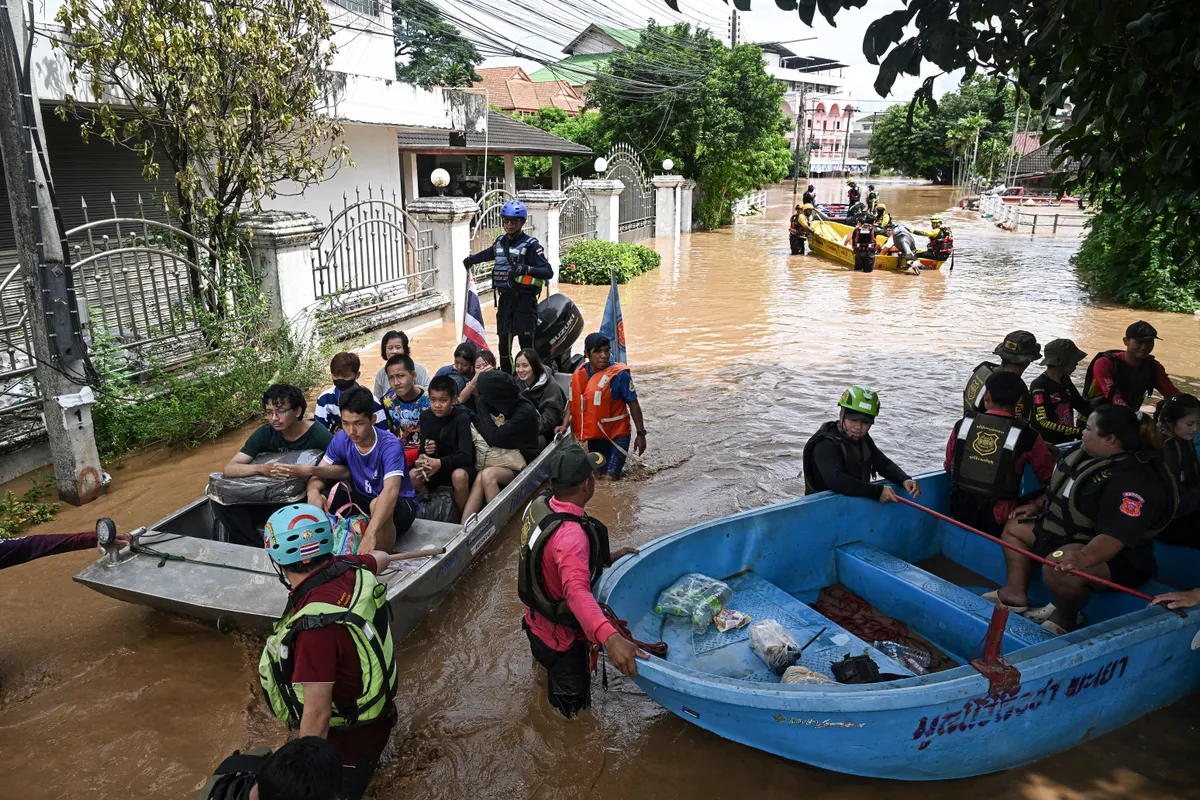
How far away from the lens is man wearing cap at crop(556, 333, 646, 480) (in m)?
6.77

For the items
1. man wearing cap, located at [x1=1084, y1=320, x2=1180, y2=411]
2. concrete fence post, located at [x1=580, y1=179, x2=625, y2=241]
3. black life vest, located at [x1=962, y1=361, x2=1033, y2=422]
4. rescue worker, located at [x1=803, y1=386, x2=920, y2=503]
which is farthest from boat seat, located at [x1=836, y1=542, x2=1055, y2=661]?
concrete fence post, located at [x1=580, y1=179, x2=625, y2=241]

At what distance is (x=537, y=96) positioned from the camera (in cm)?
4138

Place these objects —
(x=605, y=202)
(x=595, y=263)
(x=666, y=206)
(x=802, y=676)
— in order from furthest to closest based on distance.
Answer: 1. (x=666, y=206)
2. (x=605, y=202)
3. (x=595, y=263)
4. (x=802, y=676)

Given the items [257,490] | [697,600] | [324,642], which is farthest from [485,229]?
[324,642]

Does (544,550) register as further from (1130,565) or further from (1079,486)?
(1130,565)

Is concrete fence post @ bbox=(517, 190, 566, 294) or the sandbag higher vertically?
concrete fence post @ bbox=(517, 190, 566, 294)

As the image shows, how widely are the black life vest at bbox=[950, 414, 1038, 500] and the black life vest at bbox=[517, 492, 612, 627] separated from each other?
268 centimetres

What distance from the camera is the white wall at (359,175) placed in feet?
47.2

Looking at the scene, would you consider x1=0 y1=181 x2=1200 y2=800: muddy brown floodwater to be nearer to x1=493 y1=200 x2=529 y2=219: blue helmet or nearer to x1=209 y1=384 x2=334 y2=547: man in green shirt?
x1=209 y1=384 x2=334 y2=547: man in green shirt

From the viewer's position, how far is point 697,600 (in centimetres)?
432

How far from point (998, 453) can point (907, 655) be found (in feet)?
4.83

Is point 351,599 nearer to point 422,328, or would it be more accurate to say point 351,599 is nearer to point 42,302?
point 42,302

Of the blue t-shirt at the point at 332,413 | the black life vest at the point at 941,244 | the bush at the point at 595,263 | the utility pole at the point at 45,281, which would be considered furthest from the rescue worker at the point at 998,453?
the black life vest at the point at 941,244

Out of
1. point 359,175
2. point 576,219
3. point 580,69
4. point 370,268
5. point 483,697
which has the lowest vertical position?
point 483,697
